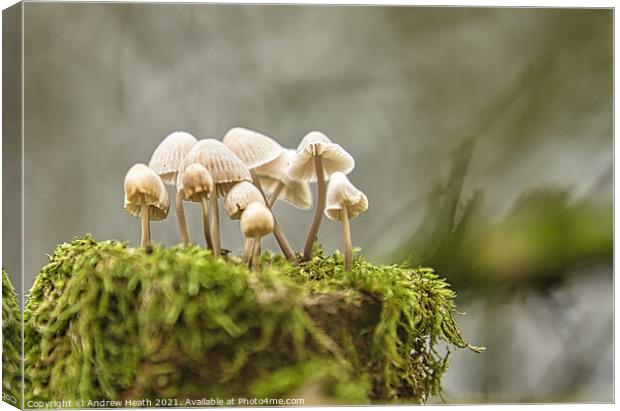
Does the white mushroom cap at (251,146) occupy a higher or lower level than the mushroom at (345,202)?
higher

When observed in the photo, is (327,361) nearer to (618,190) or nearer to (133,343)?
(133,343)

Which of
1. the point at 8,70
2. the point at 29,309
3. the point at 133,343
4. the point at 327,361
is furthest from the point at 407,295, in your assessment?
the point at 8,70

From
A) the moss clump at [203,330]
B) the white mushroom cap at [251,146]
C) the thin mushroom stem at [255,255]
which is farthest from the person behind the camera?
the white mushroom cap at [251,146]

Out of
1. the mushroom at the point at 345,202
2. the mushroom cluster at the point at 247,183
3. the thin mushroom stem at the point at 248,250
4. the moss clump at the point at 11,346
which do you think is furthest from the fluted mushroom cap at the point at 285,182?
the moss clump at the point at 11,346

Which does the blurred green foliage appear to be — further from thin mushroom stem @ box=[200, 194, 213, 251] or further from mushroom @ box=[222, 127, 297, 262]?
thin mushroom stem @ box=[200, 194, 213, 251]

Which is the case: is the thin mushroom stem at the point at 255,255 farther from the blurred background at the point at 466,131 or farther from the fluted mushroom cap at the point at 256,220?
the blurred background at the point at 466,131

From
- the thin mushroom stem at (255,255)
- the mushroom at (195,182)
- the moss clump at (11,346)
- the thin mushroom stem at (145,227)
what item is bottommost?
the moss clump at (11,346)
